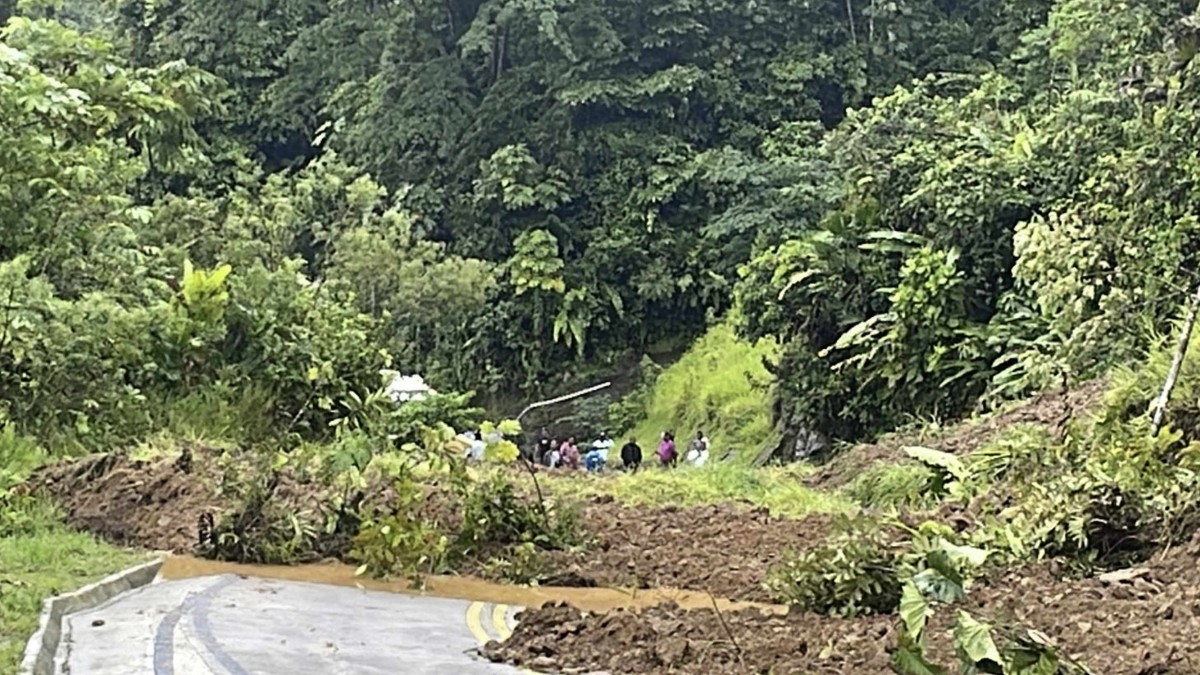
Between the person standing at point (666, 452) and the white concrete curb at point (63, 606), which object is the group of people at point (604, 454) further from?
the white concrete curb at point (63, 606)

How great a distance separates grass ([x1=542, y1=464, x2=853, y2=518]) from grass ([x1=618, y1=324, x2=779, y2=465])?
880 cm

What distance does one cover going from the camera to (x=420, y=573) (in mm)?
11531

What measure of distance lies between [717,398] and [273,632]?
70.9ft

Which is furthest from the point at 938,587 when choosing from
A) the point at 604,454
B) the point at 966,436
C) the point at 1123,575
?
the point at 604,454

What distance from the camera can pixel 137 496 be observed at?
1353cm

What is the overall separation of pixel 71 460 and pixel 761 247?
58.4 feet

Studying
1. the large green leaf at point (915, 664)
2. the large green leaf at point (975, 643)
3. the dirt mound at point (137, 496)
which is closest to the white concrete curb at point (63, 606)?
the dirt mound at point (137, 496)

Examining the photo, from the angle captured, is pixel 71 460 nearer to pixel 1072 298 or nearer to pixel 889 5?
pixel 1072 298

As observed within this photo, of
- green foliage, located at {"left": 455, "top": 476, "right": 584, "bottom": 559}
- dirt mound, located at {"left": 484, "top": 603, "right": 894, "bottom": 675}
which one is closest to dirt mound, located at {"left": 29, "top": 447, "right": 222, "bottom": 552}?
green foliage, located at {"left": 455, "top": 476, "right": 584, "bottom": 559}

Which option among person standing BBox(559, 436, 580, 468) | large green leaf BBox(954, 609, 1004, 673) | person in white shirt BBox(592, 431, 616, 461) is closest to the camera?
large green leaf BBox(954, 609, 1004, 673)

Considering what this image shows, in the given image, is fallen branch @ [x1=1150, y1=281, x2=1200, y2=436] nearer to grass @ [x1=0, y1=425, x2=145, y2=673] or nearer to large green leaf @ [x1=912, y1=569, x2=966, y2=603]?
large green leaf @ [x1=912, y1=569, x2=966, y2=603]

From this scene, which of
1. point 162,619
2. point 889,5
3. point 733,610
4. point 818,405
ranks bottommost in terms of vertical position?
point 818,405

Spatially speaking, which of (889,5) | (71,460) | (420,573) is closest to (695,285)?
(889,5)

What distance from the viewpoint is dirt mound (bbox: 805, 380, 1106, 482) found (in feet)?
51.0
